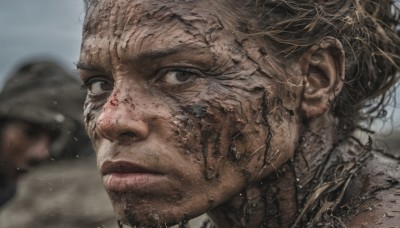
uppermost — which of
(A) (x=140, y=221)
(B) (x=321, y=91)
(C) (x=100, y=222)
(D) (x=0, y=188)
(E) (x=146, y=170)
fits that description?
(B) (x=321, y=91)

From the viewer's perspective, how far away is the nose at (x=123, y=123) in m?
2.68

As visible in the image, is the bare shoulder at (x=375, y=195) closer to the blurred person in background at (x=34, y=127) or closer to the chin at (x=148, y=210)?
the chin at (x=148, y=210)

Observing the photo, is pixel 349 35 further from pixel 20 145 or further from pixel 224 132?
pixel 20 145

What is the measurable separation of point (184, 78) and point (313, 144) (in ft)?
2.19

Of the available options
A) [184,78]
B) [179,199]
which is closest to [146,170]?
[179,199]

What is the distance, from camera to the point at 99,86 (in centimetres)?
310

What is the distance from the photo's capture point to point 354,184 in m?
3.03

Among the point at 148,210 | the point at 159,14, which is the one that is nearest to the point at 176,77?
the point at 159,14

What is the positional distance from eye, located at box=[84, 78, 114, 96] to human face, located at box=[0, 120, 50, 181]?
3.21 m

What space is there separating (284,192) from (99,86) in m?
0.86

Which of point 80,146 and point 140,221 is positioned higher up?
point 140,221

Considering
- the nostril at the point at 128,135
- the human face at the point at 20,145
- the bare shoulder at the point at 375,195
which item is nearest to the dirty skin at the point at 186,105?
the nostril at the point at 128,135

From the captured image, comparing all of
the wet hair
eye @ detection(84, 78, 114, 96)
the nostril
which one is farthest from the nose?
the wet hair

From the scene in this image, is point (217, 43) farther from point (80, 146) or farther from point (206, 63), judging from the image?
point (80, 146)
